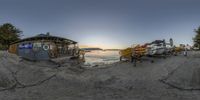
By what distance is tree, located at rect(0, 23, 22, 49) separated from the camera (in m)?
95.8

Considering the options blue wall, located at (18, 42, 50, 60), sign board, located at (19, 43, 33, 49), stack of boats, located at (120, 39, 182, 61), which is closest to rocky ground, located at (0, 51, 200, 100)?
stack of boats, located at (120, 39, 182, 61)

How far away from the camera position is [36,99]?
27234 mm

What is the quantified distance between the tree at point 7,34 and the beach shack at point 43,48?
33.2m

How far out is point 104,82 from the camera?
103ft

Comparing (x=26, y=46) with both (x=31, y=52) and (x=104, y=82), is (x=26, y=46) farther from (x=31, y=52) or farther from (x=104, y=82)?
(x=104, y=82)

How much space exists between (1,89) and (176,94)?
649 inches

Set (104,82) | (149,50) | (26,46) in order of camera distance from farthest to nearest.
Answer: (26,46) → (149,50) → (104,82)

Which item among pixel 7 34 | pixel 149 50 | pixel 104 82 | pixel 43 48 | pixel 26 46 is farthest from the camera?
pixel 7 34

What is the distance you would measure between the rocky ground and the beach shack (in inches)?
702

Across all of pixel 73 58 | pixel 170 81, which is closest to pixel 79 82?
pixel 170 81

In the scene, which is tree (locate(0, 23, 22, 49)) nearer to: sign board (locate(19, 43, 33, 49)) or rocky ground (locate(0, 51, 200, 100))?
sign board (locate(19, 43, 33, 49))

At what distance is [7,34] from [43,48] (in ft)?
148

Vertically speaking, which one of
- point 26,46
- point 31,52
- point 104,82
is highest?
point 26,46

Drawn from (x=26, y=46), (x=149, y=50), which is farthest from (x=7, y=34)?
Answer: (x=149, y=50)
